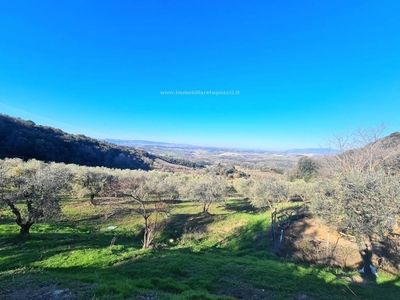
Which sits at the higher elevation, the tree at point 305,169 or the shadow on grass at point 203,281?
the tree at point 305,169

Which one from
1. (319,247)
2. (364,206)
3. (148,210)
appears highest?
(364,206)

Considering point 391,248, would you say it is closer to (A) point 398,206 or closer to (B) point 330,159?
(A) point 398,206

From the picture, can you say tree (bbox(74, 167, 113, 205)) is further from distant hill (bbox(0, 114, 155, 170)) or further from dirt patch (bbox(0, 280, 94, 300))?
distant hill (bbox(0, 114, 155, 170))

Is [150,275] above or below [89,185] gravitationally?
above

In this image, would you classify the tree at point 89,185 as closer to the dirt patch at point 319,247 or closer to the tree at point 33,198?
the tree at point 33,198

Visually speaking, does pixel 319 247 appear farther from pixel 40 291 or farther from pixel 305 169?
pixel 305 169

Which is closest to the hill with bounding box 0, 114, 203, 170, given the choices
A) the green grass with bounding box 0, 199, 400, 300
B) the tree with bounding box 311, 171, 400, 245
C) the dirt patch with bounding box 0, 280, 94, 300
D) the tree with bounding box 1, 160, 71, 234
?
the tree with bounding box 1, 160, 71, 234

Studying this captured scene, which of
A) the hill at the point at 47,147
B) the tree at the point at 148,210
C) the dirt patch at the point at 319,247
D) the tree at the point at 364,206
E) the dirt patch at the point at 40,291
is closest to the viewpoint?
the dirt patch at the point at 40,291

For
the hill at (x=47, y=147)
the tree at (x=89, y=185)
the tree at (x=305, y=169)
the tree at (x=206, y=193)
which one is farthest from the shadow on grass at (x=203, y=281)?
the hill at (x=47, y=147)

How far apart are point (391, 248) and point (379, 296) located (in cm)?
730

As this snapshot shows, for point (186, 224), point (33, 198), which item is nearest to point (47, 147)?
point (33, 198)

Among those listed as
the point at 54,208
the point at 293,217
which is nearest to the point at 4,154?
the point at 54,208

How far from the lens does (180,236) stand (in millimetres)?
21234

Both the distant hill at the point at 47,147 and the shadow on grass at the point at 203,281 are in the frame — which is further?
the distant hill at the point at 47,147
